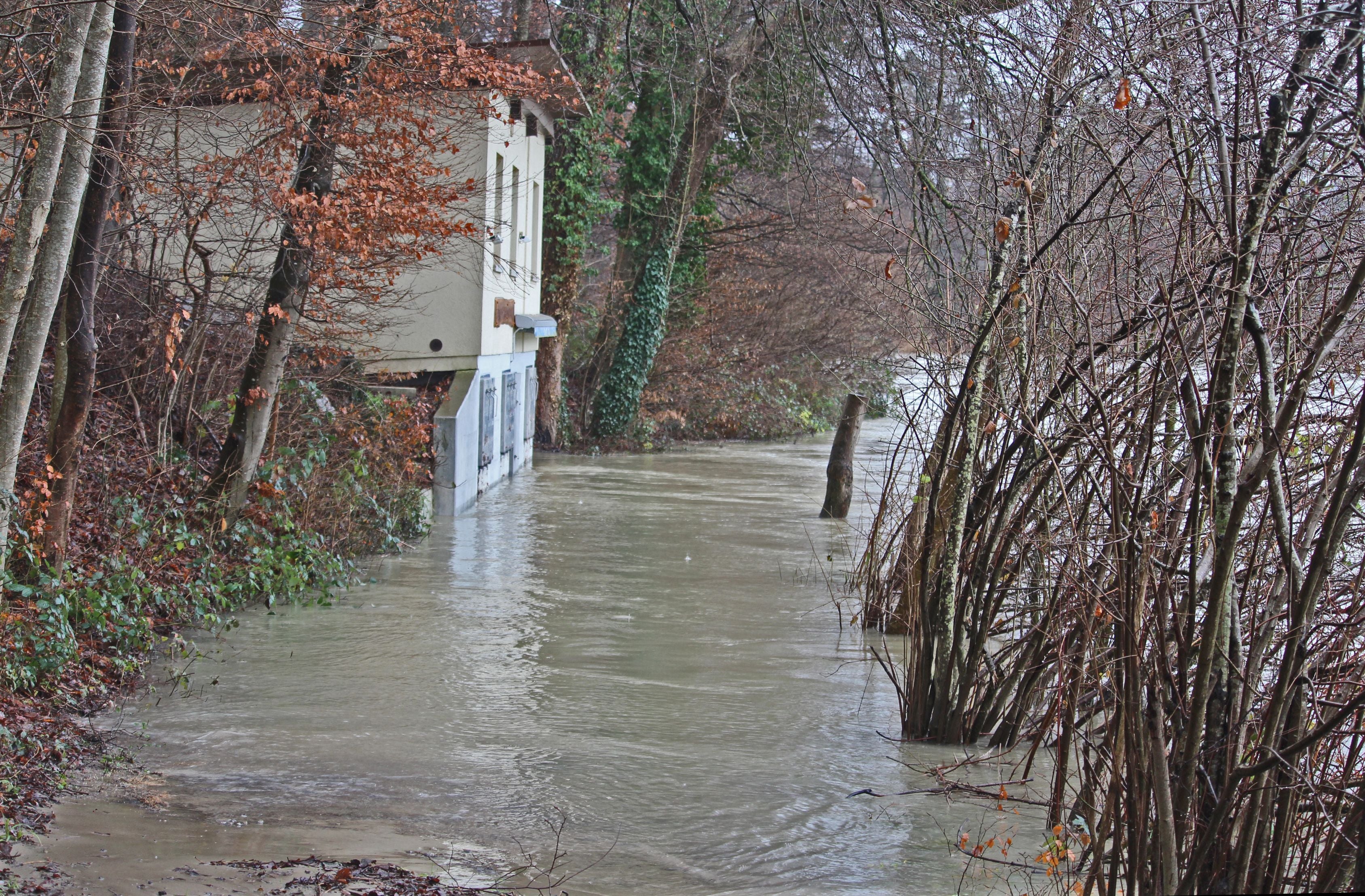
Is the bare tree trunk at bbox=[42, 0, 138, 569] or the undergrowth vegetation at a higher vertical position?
the bare tree trunk at bbox=[42, 0, 138, 569]

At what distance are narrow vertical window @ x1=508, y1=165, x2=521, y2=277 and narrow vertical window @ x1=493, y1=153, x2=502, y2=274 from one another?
1099mm

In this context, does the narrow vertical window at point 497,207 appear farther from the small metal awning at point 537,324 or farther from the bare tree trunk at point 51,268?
the bare tree trunk at point 51,268

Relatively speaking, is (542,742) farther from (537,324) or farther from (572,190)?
(572,190)

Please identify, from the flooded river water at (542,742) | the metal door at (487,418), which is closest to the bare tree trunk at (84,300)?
the flooded river water at (542,742)

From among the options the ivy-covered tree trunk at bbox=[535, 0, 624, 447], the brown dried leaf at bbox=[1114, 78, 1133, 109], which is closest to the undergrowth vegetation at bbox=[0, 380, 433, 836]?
the brown dried leaf at bbox=[1114, 78, 1133, 109]

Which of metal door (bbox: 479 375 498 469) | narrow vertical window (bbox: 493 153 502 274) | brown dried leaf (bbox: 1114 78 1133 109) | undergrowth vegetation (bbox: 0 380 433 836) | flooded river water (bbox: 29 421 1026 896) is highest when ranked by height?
narrow vertical window (bbox: 493 153 502 274)

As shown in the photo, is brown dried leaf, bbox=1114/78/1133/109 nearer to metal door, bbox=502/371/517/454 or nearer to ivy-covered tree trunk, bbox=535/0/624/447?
metal door, bbox=502/371/517/454

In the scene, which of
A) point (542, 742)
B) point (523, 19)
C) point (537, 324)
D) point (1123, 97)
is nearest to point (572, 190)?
point (523, 19)

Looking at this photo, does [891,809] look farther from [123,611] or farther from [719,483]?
[719,483]

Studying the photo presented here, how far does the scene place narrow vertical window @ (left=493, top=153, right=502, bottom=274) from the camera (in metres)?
15.1

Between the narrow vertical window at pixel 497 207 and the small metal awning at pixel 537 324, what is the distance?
1.63m

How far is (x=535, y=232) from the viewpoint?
22547 millimetres

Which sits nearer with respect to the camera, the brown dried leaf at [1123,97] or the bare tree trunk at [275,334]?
the brown dried leaf at [1123,97]

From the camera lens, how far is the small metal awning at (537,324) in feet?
66.6
